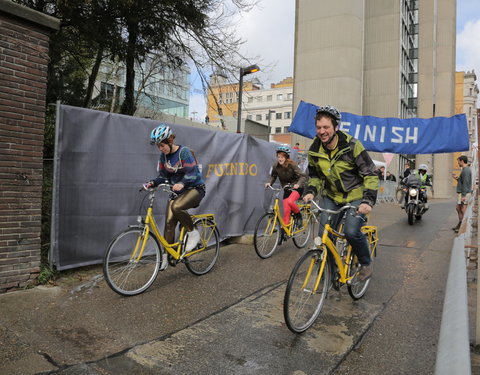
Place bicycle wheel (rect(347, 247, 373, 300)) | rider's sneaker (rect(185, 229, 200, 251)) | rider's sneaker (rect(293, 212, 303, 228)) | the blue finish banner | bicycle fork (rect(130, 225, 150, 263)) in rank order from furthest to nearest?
the blue finish banner
rider's sneaker (rect(293, 212, 303, 228))
rider's sneaker (rect(185, 229, 200, 251))
bicycle fork (rect(130, 225, 150, 263))
bicycle wheel (rect(347, 247, 373, 300))

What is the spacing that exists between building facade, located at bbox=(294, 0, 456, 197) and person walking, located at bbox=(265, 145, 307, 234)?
2748 centimetres

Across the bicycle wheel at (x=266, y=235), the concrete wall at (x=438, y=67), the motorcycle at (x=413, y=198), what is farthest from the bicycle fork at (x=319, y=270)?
the concrete wall at (x=438, y=67)

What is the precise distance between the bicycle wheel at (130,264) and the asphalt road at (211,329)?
0.17 meters

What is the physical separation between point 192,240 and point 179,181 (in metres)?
0.79

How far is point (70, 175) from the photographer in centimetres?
489

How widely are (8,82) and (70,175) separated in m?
1.24

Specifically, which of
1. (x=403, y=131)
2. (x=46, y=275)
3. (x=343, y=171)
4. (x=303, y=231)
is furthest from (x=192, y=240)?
(x=403, y=131)

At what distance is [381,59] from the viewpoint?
131 ft

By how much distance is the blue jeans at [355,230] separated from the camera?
4.07m

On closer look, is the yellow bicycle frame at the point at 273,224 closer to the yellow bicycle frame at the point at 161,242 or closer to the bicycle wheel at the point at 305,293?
the yellow bicycle frame at the point at 161,242

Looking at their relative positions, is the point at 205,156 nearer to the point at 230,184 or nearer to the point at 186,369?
the point at 230,184

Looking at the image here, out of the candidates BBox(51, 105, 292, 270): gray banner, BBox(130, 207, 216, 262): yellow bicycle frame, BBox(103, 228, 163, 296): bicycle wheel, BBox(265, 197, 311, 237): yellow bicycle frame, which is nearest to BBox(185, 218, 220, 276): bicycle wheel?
BBox(130, 207, 216, 262): yellow bicycle frame

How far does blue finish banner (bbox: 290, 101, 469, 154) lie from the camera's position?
794 cm

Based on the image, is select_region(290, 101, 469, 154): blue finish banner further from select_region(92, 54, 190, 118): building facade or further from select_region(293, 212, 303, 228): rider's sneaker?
select_region(92, 54, 190, 118): building facade
